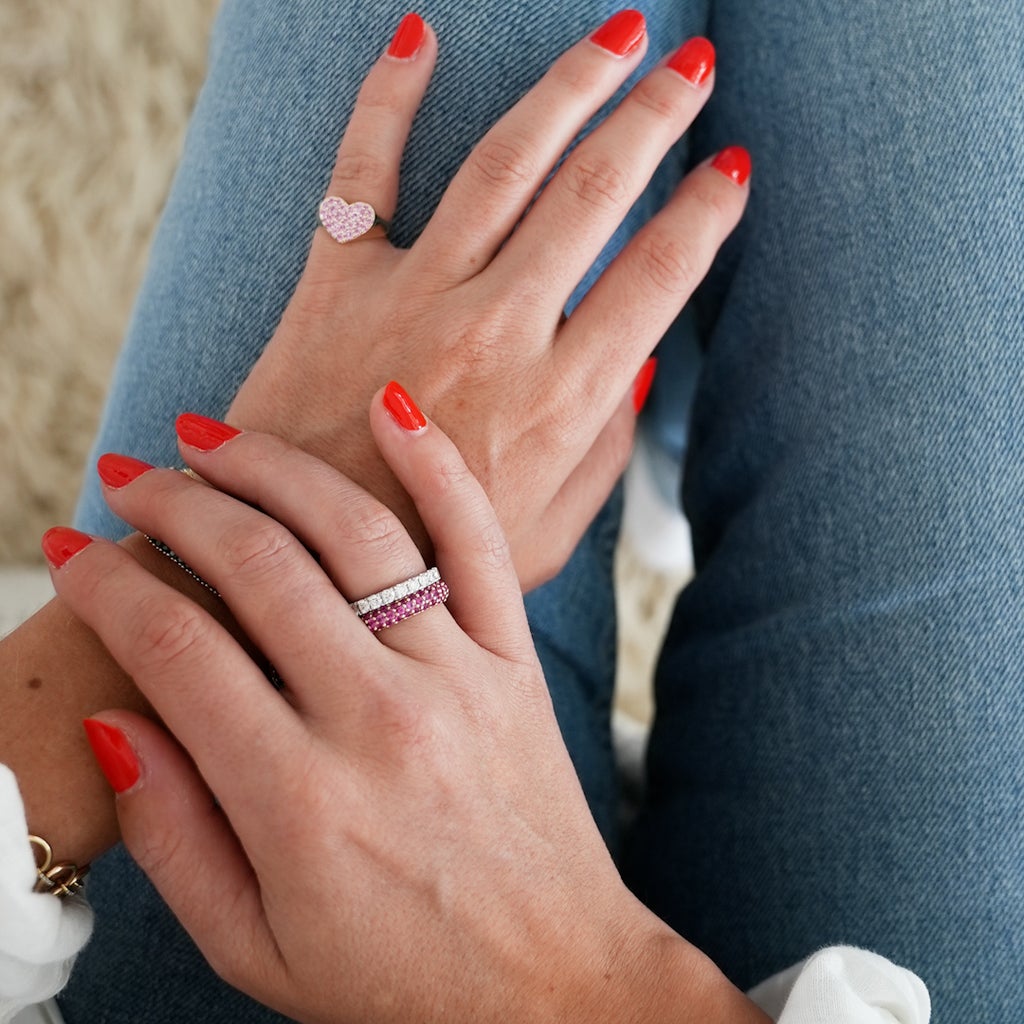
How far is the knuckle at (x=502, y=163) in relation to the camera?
0.60 m

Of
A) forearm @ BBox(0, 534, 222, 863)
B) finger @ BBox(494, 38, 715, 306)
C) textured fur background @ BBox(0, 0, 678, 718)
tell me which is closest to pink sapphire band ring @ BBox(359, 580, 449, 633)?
forearm @ BBox(0, 534, 222, 863)

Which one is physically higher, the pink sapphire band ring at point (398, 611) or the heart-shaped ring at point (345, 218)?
the heart-shaped ring at point (345, 218)

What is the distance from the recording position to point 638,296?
0.62 m

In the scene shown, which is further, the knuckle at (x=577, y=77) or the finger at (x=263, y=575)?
the knuckle at (x=577, y=77)

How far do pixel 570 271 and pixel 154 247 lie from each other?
0.37 metres

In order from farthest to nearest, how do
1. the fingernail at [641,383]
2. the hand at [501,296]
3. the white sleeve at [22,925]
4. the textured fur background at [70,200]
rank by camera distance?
the textured fur background at [70,200] → the fingernail at [641,383] → the hand at [501,296] → the white sleeve at [22,925]

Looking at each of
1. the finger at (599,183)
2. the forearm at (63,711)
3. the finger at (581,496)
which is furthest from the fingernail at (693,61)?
the forearm at (63,711)

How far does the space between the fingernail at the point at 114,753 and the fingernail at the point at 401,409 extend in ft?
0.69

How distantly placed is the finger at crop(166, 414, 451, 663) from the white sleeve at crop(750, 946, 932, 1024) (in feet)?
0.82

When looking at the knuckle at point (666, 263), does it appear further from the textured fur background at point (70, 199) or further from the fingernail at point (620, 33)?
the textured fur background at point (70, 199)

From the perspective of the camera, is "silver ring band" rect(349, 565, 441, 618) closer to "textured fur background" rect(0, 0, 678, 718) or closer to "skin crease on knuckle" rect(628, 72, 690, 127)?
A: "skin crease on knuckle" rect(628, 72, 690, 127)

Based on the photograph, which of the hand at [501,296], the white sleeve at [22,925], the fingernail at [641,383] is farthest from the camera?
the fingernail at [641,383]

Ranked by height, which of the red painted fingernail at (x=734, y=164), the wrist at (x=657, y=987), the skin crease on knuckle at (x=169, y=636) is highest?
the skin crease on knuckle at (x=169, y=636)

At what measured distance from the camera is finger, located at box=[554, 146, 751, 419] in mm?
606
